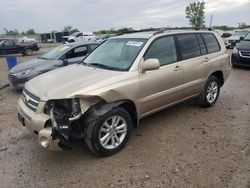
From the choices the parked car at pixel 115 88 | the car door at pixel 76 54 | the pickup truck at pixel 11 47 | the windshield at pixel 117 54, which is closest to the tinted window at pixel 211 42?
the parked car at pixel 115 88

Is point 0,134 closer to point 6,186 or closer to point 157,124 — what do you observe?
point 6,186

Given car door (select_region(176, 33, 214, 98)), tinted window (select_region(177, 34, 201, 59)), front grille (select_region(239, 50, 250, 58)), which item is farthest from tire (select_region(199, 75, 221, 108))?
front grille (select_region(239, 50, 250, 58))

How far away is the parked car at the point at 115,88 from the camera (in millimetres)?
3271

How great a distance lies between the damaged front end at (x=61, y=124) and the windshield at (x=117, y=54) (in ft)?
3.40

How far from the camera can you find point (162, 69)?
13.7ft

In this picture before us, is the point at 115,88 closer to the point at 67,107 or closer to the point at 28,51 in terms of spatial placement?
the point at 67,107

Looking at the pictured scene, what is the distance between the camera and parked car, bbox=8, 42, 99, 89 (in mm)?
7145

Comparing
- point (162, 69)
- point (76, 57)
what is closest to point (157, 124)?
point (162, 69)

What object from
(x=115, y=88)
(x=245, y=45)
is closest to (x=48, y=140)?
(x=115, y=88)

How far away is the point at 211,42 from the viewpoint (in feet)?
17.8

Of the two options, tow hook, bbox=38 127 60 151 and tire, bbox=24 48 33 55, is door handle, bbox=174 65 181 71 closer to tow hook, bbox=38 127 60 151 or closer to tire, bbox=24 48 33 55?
tow hook, bbox=38 127 60 151

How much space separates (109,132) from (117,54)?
1.48m

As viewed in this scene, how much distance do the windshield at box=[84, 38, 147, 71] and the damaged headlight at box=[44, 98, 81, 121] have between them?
100 centimetres

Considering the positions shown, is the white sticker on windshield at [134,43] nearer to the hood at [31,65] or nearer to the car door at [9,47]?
the hood at [31,65]
